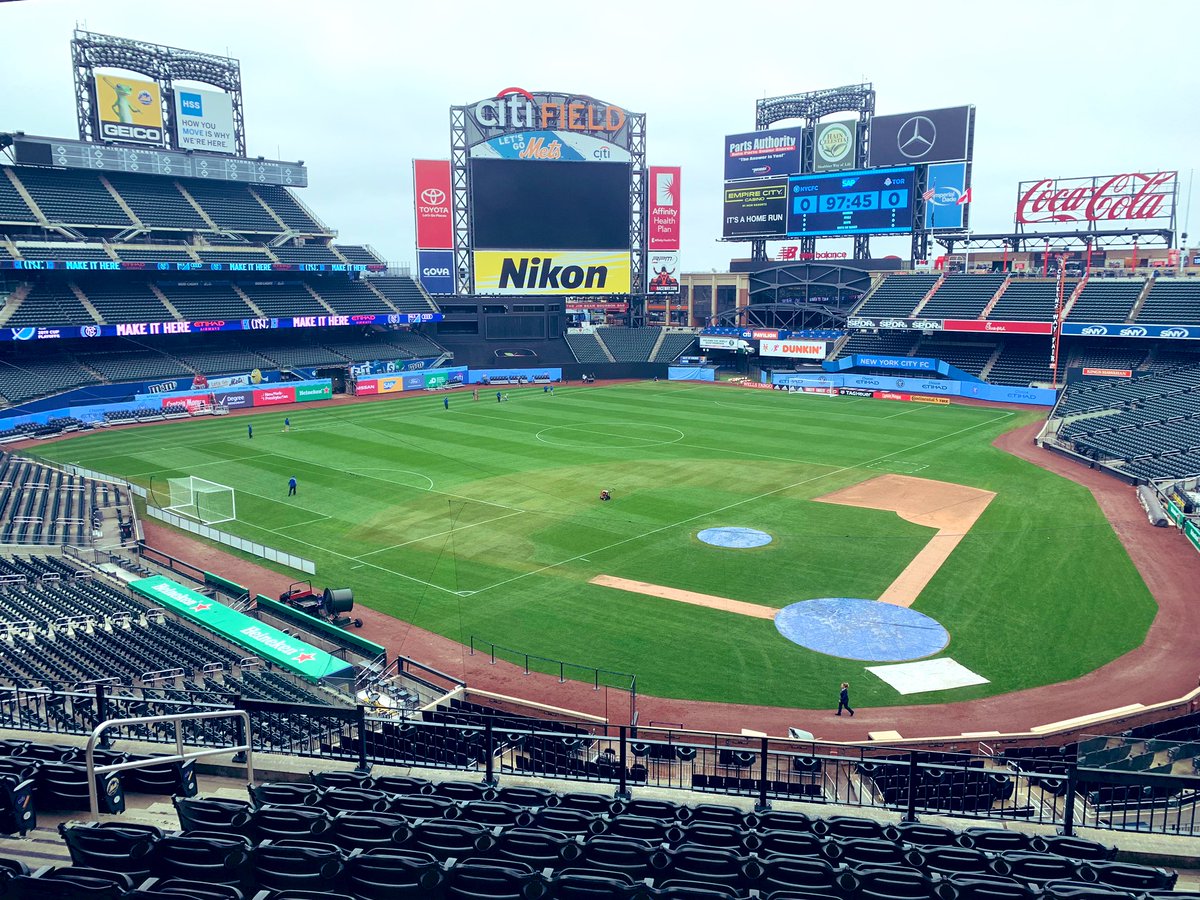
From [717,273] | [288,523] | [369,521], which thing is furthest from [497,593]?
[717,273]

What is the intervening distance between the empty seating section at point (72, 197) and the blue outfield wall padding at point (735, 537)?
67.2 metres

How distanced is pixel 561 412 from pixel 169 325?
34211 millimetres

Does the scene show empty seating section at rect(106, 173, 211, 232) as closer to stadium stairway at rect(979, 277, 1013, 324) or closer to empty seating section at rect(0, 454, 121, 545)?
empty seating section at rect(0, 454, 121, 545)

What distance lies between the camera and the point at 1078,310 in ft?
237

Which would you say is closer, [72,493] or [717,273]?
[72,493]

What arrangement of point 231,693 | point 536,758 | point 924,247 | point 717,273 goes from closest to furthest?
point 536,758 → point 231,693 → point 924,247 → point 717,273

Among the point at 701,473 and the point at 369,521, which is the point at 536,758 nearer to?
the point at 369,521

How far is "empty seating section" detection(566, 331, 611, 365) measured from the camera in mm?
93875

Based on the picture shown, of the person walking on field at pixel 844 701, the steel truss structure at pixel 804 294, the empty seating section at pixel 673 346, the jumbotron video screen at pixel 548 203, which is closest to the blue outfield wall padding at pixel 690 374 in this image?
the empty seating section at pixel 673 346

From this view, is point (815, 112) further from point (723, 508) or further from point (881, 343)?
point (723, 508)

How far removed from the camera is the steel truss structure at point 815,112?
90894 mm

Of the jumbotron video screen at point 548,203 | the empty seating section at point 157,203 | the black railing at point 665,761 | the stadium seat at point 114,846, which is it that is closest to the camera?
the stadium seat at point 114,846

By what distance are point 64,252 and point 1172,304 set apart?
88.4m

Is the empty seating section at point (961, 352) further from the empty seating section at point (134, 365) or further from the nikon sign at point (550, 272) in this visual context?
the empty seating section at point (134, 365)
